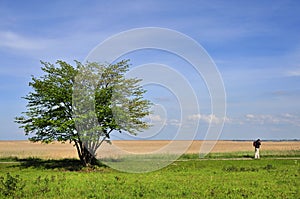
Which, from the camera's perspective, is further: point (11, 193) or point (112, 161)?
point (112, 161)

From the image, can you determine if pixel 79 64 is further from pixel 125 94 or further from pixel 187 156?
pixel 187 156

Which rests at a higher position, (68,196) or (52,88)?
(52,88)

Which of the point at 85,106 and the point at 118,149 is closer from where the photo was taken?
the point at 85,106

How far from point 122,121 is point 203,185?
15.8 m

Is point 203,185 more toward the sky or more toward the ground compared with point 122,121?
more toward the ground

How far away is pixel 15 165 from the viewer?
38.3 m

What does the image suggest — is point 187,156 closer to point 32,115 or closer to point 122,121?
point 122,121

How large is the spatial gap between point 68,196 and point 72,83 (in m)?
19.4

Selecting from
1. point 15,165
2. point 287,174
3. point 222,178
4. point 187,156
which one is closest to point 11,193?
point 222,178

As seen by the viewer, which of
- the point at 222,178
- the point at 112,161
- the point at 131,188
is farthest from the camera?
the point at 112,161

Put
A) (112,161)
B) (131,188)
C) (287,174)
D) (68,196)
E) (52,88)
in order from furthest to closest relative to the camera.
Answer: (112,161), (52,88), (287,174), (131,188), (68,196)

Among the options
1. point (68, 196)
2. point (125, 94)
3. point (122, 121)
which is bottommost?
point (68, 196)

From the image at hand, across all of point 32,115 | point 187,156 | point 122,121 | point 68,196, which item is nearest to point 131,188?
point 68,196

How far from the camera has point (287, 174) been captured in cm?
2772
